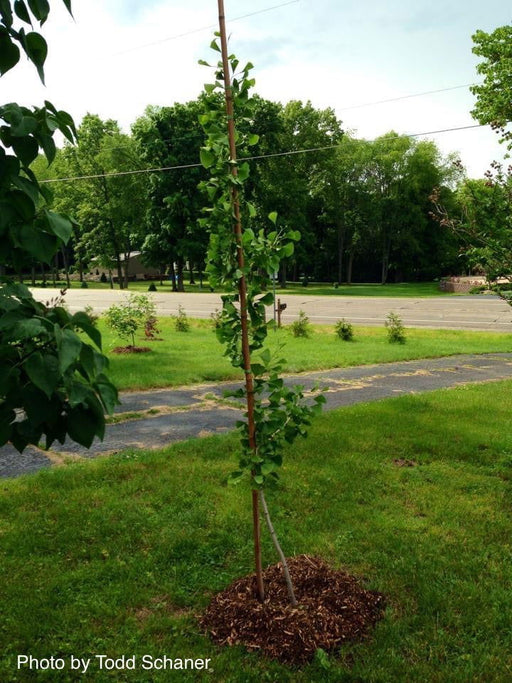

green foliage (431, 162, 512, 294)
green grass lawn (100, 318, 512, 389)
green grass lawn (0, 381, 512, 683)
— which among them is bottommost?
green grass lawn (0, 381, 512, 683)

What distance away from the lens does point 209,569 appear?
12.8 ft

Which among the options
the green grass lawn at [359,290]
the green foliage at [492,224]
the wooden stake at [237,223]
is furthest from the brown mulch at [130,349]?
the green grass lawn at [359,290]

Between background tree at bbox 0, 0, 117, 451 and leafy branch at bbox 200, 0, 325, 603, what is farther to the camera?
leafy branch at bbox 200, 0, 325, 603

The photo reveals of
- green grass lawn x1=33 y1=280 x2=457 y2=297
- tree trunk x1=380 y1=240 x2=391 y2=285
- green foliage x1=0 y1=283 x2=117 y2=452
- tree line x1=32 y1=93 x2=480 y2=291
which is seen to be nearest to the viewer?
green foliage x1=0 y1=283 x2=117 y2=452

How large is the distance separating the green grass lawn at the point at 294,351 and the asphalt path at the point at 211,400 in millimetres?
562

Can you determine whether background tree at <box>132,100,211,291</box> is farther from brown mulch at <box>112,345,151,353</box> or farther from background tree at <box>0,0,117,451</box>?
background tree at <box>0,0,117,451</box>

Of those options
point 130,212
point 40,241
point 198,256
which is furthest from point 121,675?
point 130,212

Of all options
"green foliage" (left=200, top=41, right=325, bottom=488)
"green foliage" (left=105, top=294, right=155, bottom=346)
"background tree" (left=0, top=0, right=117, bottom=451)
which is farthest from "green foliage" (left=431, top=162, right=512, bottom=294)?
"green foliage" (left=105, top=294, right=155, bottom=346)

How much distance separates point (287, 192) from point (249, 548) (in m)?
42.8

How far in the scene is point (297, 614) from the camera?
126 inches

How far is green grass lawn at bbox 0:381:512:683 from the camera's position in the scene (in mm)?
3025

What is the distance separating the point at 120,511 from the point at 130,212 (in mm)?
49149

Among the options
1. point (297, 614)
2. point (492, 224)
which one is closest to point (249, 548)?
point (297, 614)

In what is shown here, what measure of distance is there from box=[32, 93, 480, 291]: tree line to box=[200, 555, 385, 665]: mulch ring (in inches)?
1606
